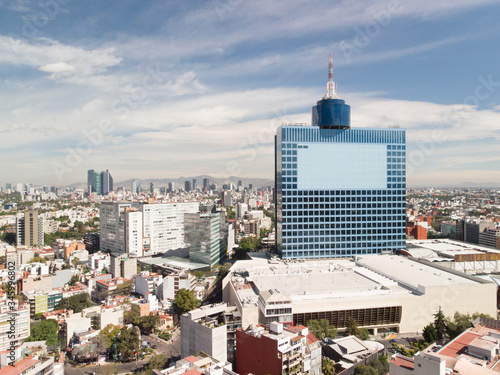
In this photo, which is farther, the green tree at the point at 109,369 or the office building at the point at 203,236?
the office building at the point at 203,236

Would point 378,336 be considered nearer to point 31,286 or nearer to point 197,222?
point 197,222

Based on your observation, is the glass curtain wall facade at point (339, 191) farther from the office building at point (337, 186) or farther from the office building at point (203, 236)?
the office building at point (203, 236)

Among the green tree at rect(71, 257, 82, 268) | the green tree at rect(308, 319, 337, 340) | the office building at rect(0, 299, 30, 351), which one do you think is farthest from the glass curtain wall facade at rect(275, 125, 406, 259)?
the green tree at rect(71, 257, 82, 268)

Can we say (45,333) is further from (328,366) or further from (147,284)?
(328,366)

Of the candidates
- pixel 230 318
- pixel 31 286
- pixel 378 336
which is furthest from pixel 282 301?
pixel 31 286

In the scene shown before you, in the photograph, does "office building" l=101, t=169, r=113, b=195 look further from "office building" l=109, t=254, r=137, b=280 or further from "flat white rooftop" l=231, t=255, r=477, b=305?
"flat white rooftop" l=231, t=255, r=477, b=305

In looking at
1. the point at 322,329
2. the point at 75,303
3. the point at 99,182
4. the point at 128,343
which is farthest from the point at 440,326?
the point at 99,182

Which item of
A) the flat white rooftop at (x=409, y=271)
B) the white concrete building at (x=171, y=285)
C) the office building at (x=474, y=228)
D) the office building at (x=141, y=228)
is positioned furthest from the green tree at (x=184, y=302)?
the office building at (x=474, y=228)
